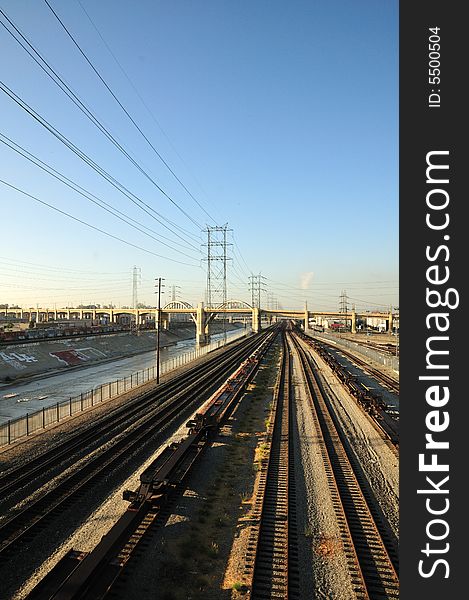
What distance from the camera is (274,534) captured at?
10.4 m

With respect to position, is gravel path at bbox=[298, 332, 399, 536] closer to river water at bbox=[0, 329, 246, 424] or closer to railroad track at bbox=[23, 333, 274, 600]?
railroad track at bbox=[23, 333, 274, 600]

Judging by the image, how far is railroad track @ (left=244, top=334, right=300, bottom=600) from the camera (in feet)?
27.3

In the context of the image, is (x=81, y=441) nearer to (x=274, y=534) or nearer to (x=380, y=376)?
(x=274, y=534)

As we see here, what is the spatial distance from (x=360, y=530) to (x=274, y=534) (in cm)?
226

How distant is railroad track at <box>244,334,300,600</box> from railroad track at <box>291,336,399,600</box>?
130 centimetres

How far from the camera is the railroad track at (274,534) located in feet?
27.3

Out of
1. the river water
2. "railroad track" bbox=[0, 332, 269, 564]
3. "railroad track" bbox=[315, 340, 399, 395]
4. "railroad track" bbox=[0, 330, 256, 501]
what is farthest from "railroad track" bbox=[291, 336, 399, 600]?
the river water

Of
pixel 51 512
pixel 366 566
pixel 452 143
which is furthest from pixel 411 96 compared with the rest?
pixel 51 512

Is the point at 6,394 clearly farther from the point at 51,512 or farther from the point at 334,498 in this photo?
the point at 334,498

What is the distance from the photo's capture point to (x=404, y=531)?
521cm

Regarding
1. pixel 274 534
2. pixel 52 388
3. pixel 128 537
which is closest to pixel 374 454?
pixel 274 534

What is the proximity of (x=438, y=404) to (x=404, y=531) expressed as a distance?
1679 millimetres

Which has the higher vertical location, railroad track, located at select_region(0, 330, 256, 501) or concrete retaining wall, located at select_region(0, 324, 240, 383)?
railroad track, located at select_region(0, 330, 256, 501)

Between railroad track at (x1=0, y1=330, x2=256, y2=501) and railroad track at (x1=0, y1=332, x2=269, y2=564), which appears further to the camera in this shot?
railroad track at (x1=0, y1=330, x2=256, y2=501)
